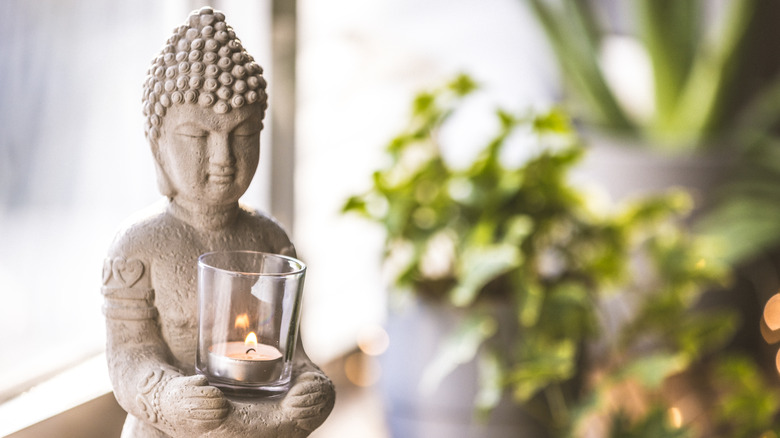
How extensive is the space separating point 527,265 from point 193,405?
2.70 feet

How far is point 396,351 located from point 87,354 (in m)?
0.48

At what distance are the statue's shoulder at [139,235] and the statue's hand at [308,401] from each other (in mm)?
137

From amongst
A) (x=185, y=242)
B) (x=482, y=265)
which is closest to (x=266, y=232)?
(x=185, y=242)

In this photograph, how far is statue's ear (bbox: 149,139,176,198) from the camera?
550mm

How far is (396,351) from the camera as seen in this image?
128 cm

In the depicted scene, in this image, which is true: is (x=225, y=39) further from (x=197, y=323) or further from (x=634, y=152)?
(x=634, y=152)

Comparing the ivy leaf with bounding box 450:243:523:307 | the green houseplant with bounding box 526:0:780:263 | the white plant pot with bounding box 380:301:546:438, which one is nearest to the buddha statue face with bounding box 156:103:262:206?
the ivy leaf with bounding box 450:243:523:307

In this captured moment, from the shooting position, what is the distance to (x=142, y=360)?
0.53 meters

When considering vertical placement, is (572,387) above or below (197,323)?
below

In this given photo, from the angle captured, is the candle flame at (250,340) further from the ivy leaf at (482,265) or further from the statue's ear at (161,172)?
the ivy leaf at (482,265)

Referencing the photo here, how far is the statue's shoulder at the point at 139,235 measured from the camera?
0.54 m

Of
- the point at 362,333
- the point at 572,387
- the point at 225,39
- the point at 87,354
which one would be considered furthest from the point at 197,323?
the point at 362,333

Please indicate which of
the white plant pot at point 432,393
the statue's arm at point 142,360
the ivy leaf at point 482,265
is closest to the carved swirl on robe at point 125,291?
the statue's arm at point 142,360

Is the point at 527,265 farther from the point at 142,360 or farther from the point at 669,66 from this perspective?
the point at 669,66
